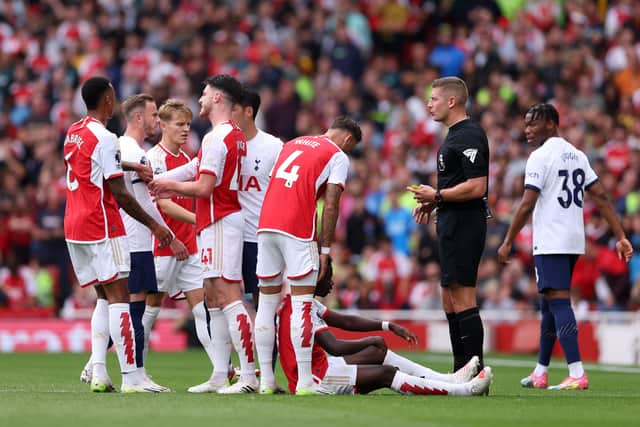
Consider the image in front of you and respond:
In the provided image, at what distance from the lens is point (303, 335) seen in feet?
32.4

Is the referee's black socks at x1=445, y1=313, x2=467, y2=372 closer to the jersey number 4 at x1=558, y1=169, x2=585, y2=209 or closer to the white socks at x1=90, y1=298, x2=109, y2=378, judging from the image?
the jersey number 4 at x1=558, y1=169, x2=585, y2=209

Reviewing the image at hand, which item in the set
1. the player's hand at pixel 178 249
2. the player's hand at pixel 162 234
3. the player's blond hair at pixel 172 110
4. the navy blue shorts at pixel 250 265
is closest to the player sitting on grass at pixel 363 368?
the navy blue shorts at pixel 250 265

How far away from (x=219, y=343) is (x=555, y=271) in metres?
3.21

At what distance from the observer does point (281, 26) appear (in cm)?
2828

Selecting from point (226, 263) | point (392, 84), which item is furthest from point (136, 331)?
point (392, 84)

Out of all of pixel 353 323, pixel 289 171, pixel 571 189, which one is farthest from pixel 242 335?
pixel 571 189

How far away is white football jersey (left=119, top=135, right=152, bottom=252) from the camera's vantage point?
1108 centimetres

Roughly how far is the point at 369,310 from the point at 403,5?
365 inches

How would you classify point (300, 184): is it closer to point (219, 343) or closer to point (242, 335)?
point (242, 335)

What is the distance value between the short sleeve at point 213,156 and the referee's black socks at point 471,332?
2.29 m

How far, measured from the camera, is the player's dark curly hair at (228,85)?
10617 mm

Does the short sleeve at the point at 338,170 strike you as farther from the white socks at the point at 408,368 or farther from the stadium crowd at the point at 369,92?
the stadium crowd at the point at 369,92

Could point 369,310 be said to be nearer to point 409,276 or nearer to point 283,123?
point 409,276

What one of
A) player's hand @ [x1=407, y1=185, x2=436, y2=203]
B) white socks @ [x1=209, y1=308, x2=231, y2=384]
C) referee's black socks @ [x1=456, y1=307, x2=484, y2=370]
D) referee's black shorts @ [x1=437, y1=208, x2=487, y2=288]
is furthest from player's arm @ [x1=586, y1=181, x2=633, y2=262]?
white socks @ [x1=209, y1=308, x2=231, y2=384]
